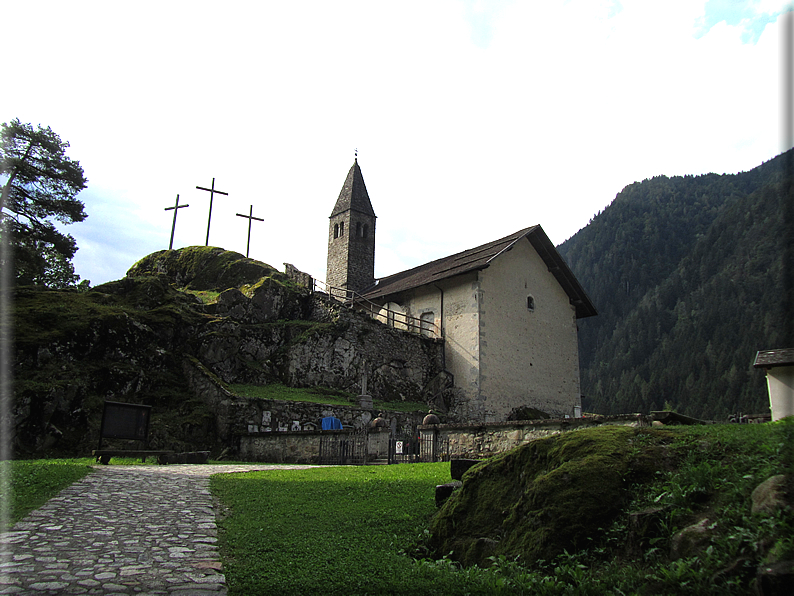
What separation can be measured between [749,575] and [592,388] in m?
85.4

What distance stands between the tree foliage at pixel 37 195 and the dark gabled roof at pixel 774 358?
27.1 meters

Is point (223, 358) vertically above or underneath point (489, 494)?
above

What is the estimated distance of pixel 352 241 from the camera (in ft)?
143

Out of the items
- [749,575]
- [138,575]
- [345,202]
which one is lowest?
[138,575]

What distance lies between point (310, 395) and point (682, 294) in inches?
3229

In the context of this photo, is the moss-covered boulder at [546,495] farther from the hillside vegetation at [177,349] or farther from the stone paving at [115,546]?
the hillside vegetation at [177,349]

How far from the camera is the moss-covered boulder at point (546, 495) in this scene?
4.82 metres

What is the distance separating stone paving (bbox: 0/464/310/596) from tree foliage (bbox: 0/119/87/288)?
19054mm

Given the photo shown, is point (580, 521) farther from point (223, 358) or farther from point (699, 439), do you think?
point (223, 358)

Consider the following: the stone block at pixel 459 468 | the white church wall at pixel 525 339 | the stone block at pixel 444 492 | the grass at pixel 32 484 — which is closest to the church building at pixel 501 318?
the white church wall at pixel 525 339

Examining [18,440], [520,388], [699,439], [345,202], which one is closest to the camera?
[699,439]

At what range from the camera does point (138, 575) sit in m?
4.68

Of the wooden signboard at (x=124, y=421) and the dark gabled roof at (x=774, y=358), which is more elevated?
the dark gabled roof at (x=774, y=358)

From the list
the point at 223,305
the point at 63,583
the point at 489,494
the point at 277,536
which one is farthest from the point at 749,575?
the point at 223,305
